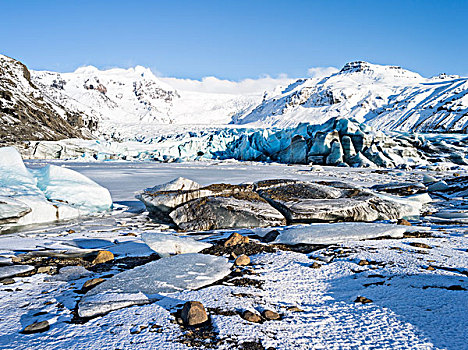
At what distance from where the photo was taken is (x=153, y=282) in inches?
69.8

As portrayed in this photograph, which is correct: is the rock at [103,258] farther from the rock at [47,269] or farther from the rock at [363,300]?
the rock at [363,300]

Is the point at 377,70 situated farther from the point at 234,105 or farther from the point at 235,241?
the point at 235,241

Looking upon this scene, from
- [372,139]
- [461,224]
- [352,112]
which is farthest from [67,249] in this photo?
[352,112]

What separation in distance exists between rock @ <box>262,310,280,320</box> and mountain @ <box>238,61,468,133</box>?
1299 inches

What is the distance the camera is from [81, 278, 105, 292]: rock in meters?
1.79

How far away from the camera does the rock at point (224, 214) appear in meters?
3.79

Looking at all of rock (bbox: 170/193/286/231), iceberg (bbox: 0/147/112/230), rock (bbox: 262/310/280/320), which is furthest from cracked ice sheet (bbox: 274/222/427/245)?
iceberg (bbox: 0/147/112/230)

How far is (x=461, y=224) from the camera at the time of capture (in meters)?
3.62

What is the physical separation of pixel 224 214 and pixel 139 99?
101 meters

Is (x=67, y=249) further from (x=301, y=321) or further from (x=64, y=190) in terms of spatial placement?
(x=64, y=190)

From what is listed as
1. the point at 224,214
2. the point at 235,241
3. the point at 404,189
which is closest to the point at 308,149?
the point at 404,189

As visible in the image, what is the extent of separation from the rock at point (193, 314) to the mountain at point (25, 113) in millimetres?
24177

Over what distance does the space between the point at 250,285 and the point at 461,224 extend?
304 centimetres

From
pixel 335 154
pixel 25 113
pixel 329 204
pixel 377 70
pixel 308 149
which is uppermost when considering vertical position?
pixel 377 70
